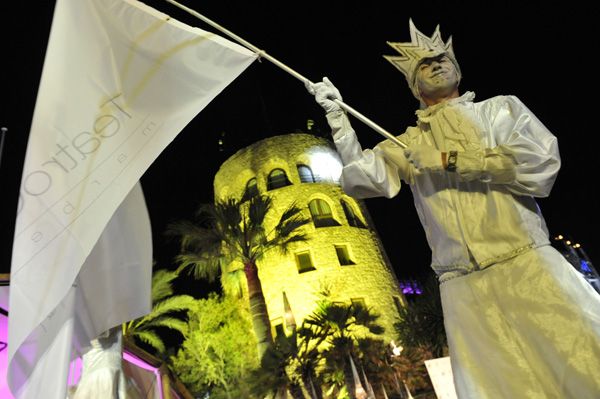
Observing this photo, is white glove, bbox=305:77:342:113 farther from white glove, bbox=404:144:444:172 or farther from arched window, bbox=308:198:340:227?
arched window, bbox=308:198:340:227

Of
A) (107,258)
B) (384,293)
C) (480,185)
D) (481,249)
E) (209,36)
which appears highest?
(384,293)

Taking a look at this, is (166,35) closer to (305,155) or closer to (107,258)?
(107,258)

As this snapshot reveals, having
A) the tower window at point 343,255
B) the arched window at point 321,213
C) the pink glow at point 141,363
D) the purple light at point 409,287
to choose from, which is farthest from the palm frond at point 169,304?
the purple light at point 409,287

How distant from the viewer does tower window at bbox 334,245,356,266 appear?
26391 mm

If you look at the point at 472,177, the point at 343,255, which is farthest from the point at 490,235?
the point at 343,255

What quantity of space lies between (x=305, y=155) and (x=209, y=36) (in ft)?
85.8

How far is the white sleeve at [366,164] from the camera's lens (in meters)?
2.76

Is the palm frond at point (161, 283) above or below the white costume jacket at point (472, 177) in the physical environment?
above

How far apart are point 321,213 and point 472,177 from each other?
25823mm

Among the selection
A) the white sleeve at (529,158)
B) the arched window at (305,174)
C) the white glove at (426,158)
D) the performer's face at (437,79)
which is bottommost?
the white sleeve at (529,158)

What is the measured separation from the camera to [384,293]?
85.3 feet

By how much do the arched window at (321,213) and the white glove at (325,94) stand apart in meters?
24.6

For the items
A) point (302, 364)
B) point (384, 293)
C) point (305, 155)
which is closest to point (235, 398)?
point (302, 364)

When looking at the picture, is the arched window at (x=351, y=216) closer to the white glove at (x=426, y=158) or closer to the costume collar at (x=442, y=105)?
the costume collar at (x=442, y=105)
